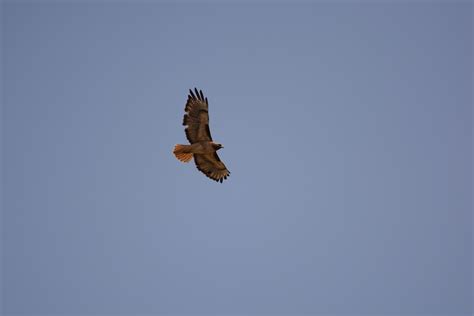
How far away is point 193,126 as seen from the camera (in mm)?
29125

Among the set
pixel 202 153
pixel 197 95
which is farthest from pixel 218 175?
pixel 197 95

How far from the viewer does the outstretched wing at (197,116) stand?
28922 mm

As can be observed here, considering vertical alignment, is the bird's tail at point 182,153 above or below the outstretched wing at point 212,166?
below

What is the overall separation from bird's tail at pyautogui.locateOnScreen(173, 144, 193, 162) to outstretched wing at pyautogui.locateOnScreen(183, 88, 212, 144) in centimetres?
56

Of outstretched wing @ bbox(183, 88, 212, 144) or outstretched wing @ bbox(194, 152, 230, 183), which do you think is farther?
outstretched wing @ bbox(194, 152, 230, 183)

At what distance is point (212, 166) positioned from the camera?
30.9m

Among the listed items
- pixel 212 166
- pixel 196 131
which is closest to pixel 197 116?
pixel 196 131

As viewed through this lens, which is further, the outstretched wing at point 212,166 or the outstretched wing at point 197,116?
the outstretched wing at point 212,166

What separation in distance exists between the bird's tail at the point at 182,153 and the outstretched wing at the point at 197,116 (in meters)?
0.56

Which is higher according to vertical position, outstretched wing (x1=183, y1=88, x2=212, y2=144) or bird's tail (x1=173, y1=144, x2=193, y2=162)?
outstretched wing (x1=183, y1=88, x2=212, y2=144)

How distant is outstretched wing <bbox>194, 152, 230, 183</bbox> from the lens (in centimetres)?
3033

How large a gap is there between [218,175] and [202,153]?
1.88 meters

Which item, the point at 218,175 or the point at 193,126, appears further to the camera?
the point at 218,175

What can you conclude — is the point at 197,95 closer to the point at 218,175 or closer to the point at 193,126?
the point at 193,126
